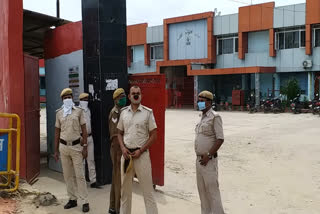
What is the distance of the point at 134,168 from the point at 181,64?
1068 inches

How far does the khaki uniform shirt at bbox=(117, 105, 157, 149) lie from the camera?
14.6 ft

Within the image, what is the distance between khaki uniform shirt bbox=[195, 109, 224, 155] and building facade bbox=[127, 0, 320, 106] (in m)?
22.1

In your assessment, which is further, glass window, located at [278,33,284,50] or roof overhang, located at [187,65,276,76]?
glass window, located at [278,33,284,50]

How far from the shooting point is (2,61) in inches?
250

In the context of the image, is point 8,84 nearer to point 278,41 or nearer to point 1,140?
point 1,140

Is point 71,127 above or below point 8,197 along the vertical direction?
above

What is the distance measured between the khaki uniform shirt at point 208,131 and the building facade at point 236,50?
22.1 metres

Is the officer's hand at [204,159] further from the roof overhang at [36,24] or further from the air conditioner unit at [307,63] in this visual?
the air conditioner unit at [307,63]

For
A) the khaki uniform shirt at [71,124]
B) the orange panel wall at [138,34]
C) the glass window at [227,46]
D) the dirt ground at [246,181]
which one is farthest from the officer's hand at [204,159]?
the orange panel wall at [138,34]

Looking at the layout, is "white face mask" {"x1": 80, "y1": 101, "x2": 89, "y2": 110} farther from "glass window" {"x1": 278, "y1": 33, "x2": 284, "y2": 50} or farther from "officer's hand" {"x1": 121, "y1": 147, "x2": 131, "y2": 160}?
"glass window" {"x1": 278, "y1": 33, "x2": 284, "y2": 50}

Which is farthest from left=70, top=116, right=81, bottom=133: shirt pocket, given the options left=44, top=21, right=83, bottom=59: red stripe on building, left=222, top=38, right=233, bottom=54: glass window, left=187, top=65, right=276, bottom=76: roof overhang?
left=222, top=38, right=233, bottom=54: glass window

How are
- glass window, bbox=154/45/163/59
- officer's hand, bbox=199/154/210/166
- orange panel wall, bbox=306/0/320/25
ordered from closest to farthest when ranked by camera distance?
officer's hand, bbox=199/154/210/166, orange panel wall, bbox=306/0/320/25, glass window, bbox=154/45/163/59

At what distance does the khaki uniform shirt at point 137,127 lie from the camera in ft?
14.6

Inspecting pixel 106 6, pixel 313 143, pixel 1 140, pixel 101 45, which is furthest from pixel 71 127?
pixel 313 143
